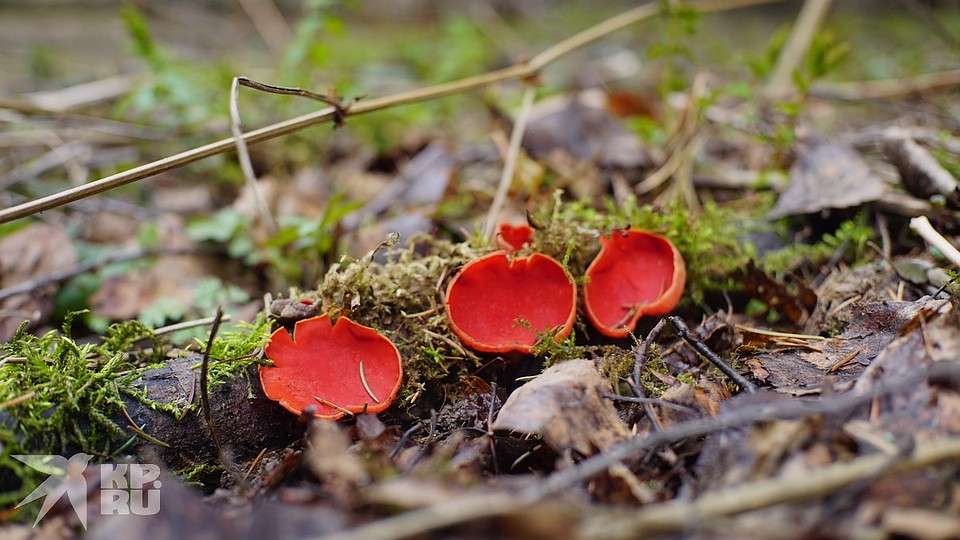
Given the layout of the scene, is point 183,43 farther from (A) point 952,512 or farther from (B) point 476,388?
(A) point 952,512

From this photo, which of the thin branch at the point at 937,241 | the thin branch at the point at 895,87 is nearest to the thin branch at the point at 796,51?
the thin branch at the point at 895,87

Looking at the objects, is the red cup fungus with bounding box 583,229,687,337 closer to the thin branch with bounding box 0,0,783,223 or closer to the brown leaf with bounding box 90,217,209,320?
the thin branch with bounding box 0,0,783,223

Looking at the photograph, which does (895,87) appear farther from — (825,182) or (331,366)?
(331,366)

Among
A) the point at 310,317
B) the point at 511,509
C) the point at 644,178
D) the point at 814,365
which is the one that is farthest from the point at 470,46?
the point at 511,509

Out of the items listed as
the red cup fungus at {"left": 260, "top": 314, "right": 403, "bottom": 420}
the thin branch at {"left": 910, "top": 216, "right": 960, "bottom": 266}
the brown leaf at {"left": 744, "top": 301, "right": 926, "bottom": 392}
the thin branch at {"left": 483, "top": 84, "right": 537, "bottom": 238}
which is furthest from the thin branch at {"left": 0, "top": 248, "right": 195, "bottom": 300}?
the thin branch at {"left": 910, "top": 216, "right": 960, "bottom": 266}

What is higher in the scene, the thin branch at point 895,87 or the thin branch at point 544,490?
the thin branch at point 895,87

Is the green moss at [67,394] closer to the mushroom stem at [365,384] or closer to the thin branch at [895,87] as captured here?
the mushroom stem at [365,384]

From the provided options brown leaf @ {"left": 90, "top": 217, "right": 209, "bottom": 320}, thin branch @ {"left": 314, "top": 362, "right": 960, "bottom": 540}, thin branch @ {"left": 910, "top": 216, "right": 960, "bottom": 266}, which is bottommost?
brown leaf @ {"left": 90, "top": 217, "right": 209, "bottom": 320}

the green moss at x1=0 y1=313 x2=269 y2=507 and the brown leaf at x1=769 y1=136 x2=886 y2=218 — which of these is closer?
the green moss at x1=0 y1=313 x2=269 y2=507
